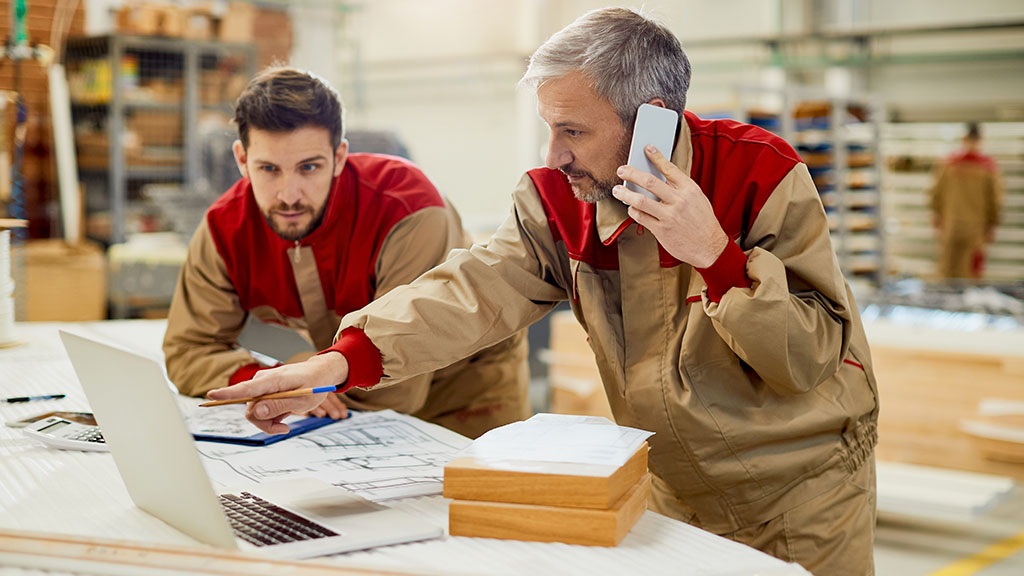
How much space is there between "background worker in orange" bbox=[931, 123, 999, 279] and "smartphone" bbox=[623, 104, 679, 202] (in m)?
7.29

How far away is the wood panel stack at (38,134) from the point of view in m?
7.22

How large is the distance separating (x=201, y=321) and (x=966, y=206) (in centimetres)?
743

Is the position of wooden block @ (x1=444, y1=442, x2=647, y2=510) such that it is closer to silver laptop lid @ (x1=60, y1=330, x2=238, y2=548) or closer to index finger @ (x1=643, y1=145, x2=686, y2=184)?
silver laptop lid @ (x1=60, y1=330, x2=238, y2=548)

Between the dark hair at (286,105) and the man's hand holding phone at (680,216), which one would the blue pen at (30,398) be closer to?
the dark hair at (286,105)

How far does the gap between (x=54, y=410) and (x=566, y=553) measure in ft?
4.53

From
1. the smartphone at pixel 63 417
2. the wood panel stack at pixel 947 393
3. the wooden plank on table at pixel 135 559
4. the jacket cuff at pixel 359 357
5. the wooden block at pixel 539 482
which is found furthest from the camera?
the wood panel stack at pixel 947 393

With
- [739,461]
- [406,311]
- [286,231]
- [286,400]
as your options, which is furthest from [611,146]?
[286,231]

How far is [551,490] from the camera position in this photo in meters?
1.26

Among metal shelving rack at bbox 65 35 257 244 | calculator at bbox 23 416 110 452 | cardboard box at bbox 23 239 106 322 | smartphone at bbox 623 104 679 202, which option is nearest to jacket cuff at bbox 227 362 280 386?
calculator at bbox 23 416 110 452

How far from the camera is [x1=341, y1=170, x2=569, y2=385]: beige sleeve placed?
5.65ft

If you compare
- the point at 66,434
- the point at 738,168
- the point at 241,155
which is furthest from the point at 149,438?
the point at 241,155

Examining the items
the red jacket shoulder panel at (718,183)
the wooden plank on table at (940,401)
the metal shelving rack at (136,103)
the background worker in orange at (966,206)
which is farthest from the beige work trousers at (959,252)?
the red jacket shoulder panel at (718,183)

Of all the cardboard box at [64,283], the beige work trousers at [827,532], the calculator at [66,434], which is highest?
the calculator at [66,434]

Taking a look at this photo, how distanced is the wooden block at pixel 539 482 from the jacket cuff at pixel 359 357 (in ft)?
1.23
